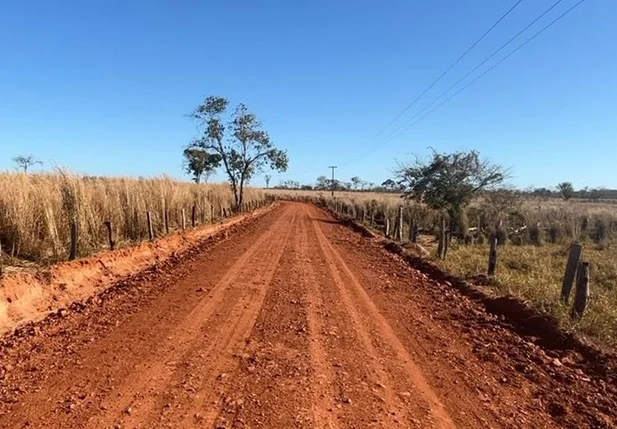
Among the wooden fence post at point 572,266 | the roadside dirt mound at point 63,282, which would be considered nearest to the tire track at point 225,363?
the roadside dirt mound at point 63,282

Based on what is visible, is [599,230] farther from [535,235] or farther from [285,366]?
[285,366]

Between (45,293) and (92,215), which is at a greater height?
(92,215)

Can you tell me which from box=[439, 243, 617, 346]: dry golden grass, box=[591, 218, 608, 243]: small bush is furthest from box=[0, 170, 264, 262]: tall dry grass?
box=[591, 218, 608, 243]: small bush

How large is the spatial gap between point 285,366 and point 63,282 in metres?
4.95

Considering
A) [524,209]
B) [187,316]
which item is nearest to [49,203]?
[187,316]

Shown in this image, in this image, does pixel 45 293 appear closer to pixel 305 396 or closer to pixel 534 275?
pixel 305 396

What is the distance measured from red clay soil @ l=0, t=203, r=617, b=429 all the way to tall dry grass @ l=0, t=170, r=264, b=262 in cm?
→ 242

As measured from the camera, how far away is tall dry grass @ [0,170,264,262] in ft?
30.7

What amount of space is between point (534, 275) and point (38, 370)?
1131 centimetres

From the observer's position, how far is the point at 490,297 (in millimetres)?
8562

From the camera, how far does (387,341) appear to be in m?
6.13

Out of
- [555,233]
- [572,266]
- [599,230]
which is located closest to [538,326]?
[572,266]

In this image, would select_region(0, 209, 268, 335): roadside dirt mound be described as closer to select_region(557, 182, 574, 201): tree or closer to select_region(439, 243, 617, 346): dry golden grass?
select_region(439, 243, 617, 346): dry golden grass

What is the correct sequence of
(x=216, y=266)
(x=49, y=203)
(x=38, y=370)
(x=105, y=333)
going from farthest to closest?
(x=216, y=266) < (x=49, y=203) < (x=105, y=333) < (x=38, y=370)
